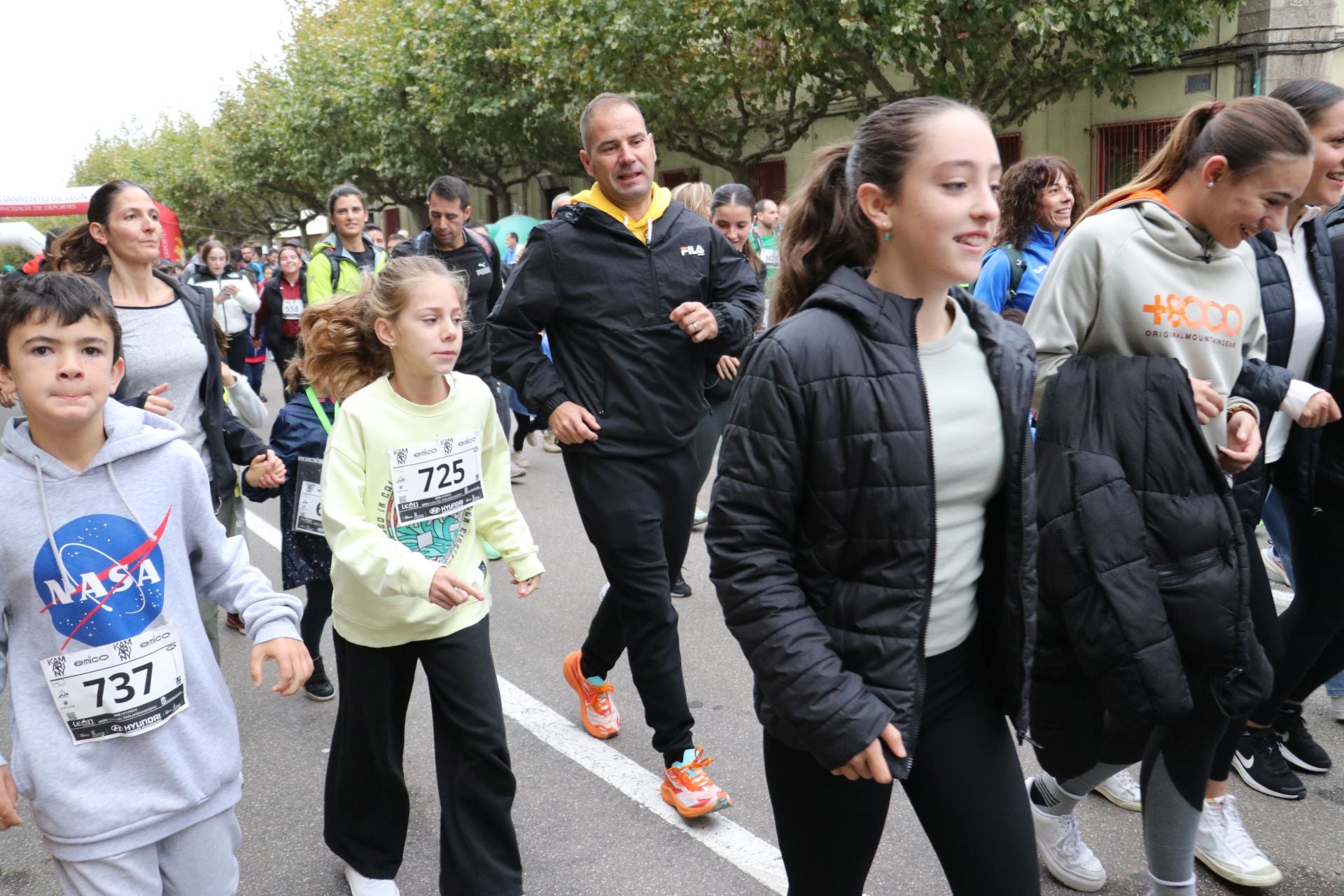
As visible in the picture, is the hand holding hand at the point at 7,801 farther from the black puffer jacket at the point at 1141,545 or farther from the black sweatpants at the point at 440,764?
the black puffer jacket at the point at 1141,545

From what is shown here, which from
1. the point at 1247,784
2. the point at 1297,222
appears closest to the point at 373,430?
the point at 1297,222

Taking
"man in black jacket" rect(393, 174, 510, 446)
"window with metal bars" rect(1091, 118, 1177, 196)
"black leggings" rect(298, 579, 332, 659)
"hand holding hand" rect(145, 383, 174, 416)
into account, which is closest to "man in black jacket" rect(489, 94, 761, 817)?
"hand holding hand" rect(145, 383, 174, 416)

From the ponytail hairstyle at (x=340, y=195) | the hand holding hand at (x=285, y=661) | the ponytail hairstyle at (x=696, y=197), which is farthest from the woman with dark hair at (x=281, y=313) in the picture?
the hand holding hand at (x=285, y=661)

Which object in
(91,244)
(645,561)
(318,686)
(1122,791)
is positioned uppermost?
(91,244)

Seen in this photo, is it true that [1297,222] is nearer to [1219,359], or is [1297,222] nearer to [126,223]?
[1219,359]

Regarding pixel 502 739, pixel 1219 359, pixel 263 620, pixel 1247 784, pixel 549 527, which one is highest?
pixel 1219 359

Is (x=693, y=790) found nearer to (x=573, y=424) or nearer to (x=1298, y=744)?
(x=573, y=424)

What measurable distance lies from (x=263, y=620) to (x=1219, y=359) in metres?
2.17

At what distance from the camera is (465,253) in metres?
6.95

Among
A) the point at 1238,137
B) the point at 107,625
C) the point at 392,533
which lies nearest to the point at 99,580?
the point at 107,625

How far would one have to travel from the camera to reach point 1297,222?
10.7ft

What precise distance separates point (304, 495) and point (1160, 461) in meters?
2.94

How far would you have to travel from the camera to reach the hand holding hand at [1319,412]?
288 cm

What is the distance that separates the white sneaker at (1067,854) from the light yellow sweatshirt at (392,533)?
154cm
